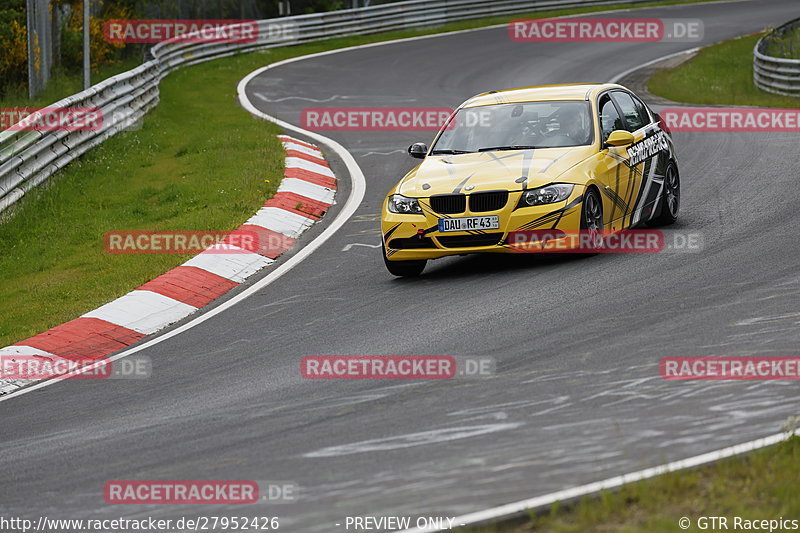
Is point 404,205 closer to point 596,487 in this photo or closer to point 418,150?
point 418,150

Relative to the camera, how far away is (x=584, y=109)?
11820mm

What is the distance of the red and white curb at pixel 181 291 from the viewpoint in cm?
974

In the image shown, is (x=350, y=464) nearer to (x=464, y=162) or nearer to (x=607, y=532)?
(x=607, y=532)

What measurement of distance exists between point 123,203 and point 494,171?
21.4 feet

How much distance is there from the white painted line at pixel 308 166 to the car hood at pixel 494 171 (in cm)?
530

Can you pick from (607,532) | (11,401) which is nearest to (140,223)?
(11,401)

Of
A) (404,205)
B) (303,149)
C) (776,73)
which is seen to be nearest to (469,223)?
(404,205)

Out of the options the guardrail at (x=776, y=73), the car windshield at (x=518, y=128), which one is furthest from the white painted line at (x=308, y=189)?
the guardrail at (x=776, y=73)

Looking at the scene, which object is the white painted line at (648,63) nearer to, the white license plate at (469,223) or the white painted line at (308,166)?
the white painted line at (308,166)

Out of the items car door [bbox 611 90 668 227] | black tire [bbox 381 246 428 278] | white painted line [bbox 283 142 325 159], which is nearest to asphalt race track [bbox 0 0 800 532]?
black tire [bbox 381 246 428 278]

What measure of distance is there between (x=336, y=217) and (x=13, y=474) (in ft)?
25.7

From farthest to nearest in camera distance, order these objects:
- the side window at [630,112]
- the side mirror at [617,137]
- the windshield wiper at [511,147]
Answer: the side window at [630,112] < the windshield wiper at [511,147] < the side mirror at [617,137]

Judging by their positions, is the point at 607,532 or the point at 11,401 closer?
the point at 607,532

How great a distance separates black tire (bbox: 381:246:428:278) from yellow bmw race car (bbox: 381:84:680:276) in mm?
12
